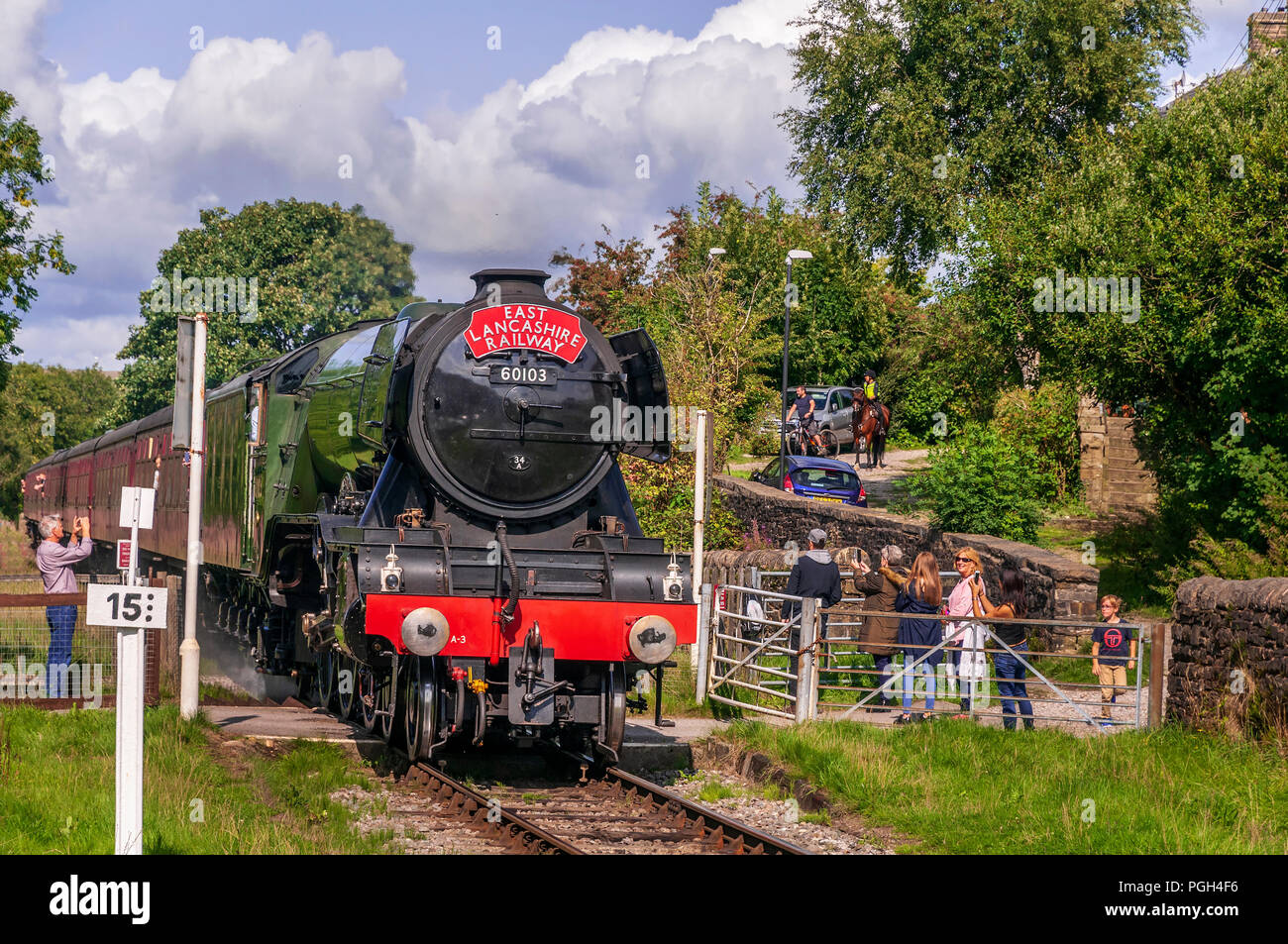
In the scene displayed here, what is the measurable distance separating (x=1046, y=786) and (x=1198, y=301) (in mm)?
11815

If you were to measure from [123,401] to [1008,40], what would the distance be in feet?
117

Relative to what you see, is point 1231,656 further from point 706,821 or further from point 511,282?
point 511,282

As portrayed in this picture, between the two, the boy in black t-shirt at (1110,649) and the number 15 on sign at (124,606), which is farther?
the boy in black t-shirt at (1110,649)

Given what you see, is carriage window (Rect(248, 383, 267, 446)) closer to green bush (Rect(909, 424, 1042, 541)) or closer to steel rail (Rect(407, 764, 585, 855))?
steel rail (Rect(407, 764, 585, 855))

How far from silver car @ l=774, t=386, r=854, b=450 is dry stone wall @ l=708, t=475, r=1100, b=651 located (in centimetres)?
986

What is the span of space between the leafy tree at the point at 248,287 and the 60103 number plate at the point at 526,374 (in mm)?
38685

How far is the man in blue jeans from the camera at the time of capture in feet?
43.0

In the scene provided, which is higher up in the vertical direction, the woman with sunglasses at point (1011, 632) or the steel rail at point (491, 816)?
the woman with sunglasses at point (1011, 632)

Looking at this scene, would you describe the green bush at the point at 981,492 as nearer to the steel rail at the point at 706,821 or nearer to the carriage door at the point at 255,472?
the carriage door at the point at 255,472

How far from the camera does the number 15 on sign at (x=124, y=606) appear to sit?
6.83 metres

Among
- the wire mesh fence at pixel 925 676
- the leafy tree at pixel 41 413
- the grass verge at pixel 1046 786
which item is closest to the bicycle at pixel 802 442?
the wire mesh fence at pixel 925 676

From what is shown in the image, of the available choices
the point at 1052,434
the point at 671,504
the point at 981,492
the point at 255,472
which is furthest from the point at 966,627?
the point at 1052,434

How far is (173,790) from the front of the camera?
30.6 feet
